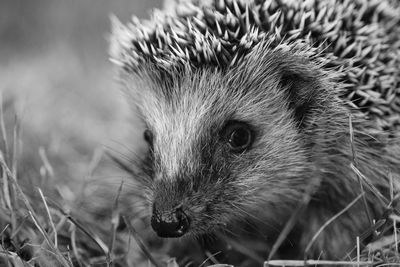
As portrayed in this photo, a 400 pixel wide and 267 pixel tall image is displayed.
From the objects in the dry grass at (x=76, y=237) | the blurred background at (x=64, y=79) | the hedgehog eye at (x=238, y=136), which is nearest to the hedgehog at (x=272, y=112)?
the hedgehog eye at (x=238, y=136)

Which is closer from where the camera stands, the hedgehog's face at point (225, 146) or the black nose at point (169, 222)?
the black nose at point (169, 222)

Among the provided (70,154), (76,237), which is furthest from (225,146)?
(70,154)

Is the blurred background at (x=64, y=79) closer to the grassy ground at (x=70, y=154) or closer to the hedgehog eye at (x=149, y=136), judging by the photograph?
the grassy ground at (x=70, y=154)

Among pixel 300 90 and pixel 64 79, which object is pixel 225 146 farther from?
pixel 64 79

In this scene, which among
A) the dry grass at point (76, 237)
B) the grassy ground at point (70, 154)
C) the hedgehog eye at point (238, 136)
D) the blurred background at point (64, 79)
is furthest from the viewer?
the blurred background at point (64, 79)

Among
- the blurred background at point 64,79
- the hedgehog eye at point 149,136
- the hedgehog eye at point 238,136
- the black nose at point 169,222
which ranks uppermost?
the blurred background at point 64,79

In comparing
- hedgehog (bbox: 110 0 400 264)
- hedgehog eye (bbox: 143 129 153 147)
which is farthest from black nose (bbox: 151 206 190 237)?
hedgehog eye (bbox: 143 129 153 147)

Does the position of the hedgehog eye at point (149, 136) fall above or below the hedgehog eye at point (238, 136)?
above

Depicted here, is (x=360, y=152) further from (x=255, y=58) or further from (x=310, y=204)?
(x=255, y=58)
